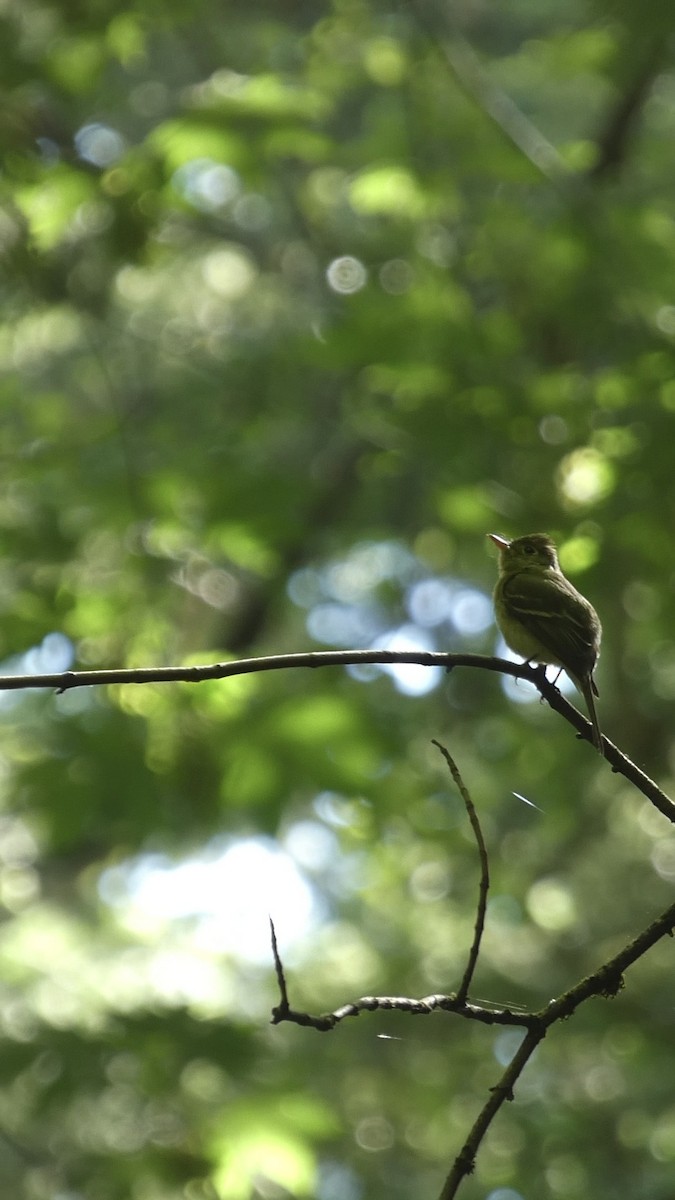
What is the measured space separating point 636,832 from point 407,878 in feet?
4.31

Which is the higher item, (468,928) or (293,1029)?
(468,928)

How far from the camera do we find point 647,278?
466 cm

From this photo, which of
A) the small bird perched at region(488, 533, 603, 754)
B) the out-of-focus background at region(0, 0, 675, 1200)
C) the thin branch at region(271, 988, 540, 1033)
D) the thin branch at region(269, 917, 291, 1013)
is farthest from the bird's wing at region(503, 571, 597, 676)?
the thin branch at region(269, 917, 291, 1013)

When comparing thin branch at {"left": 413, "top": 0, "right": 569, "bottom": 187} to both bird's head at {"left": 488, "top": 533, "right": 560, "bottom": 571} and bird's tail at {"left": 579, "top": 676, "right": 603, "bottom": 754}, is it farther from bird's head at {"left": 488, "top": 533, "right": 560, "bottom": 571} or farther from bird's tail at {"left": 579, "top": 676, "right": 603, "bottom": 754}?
bird's tail at {"left": 579, "top": 676, "right": 603, "bottom": 754}

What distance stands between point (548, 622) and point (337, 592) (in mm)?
5024

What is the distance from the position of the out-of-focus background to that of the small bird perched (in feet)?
1.49

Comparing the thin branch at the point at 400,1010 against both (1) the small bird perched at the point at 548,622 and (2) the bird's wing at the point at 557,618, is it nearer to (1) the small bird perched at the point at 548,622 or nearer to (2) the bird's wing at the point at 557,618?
(1) the small bird perched at the point at 548,622

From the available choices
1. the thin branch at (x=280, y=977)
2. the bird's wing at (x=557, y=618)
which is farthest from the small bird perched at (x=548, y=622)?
the thin branch at (x=280, y=977)

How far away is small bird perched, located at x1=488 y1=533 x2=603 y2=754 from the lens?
2.86 metres

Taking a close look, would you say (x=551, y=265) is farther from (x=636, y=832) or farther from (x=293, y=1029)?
(x=293, y=1029)

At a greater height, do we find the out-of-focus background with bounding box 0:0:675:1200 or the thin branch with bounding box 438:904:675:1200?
the thin branch with bounding box 438:904:675:1200

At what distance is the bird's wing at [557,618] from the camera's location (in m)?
2.86

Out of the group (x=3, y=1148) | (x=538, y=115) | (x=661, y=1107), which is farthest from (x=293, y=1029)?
(x=538, y=115)

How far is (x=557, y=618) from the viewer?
2922 mm
